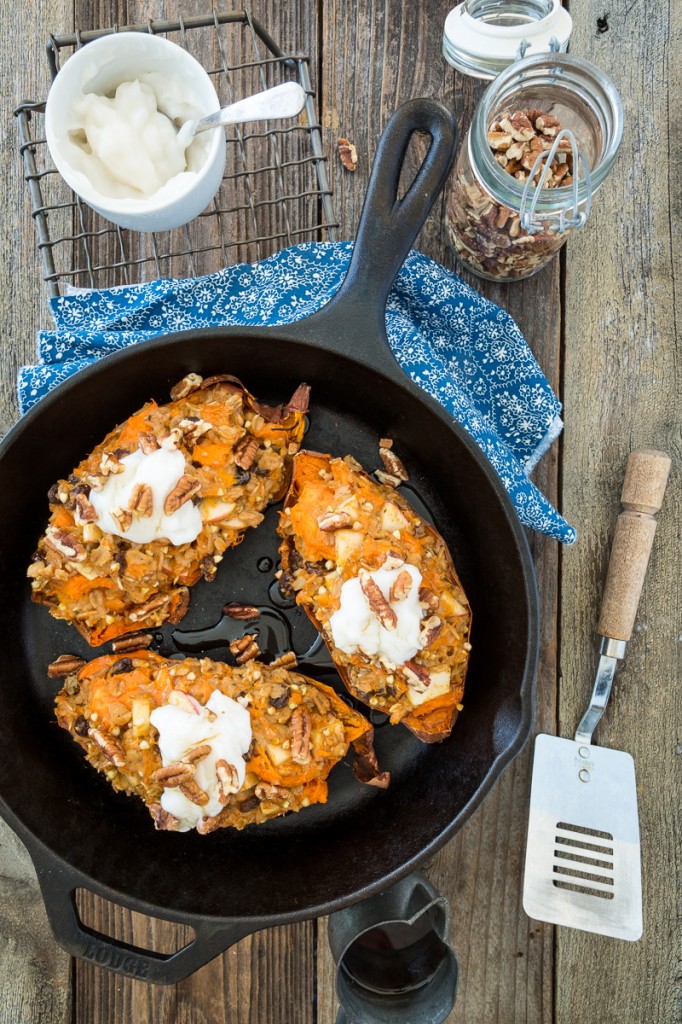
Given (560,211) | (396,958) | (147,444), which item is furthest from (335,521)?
(396,958)

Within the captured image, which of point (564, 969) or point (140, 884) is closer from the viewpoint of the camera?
point (140, 884)

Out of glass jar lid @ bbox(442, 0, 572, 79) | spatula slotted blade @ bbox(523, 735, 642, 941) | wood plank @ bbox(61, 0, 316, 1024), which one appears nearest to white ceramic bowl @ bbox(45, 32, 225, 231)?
wood plank @ bbox(61, 0, 316, 1024)

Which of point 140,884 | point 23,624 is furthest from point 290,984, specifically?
point 23,624

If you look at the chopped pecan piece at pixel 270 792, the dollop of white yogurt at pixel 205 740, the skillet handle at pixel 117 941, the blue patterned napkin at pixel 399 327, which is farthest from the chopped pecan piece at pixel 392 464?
the skillet handle at pixel 117 941

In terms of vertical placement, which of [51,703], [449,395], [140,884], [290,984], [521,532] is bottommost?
[290,984]

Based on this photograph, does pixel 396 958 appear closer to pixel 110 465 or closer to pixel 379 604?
pixel 379 604

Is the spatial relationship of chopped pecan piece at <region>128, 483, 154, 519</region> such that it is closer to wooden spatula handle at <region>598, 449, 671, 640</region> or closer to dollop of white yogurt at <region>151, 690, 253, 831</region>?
dollop of white yogurt at <region>151, 690, 253, 831</region>

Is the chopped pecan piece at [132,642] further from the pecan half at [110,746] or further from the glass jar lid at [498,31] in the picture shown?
the glass jar lid at [498,31]

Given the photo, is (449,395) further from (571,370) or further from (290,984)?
(290,984)
